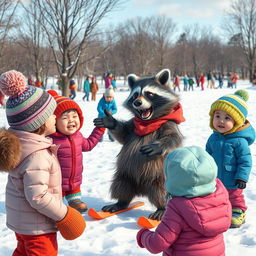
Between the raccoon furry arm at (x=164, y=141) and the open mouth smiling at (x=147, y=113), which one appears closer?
the raccoon furry arm at (x=164, y=141)

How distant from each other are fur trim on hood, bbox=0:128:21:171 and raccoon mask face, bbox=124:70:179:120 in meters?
1.65

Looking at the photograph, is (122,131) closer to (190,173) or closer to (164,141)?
(164,141)

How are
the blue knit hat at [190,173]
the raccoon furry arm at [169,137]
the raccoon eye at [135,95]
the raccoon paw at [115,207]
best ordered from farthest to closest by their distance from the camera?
the raccoon paw at [115,207], the raccoon eye at [135,95], the raccoon furry arm at [169,137], the blue knit hat at [190,173]

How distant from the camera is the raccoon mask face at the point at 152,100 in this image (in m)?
3.29

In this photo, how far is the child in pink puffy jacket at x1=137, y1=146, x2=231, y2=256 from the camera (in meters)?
1.62

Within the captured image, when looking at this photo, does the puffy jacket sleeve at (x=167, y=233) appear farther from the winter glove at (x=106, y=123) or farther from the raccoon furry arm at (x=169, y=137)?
the winter glove at (x=106, y=123)

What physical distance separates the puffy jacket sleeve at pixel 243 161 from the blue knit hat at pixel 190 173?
1373 mm

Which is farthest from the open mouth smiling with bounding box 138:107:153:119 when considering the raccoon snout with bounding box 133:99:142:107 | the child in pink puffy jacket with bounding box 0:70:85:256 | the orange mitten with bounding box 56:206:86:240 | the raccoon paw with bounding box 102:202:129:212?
the orange mitten with bounding box 56:206:86:240

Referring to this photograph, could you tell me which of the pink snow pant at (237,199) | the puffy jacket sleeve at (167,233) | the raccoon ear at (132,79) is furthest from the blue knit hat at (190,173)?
the raccoon ear at (132,79)

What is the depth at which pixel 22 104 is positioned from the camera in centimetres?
196

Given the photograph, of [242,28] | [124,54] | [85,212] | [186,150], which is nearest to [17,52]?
[124,54]

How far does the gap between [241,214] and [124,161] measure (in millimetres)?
1328

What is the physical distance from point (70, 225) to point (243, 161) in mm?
1790

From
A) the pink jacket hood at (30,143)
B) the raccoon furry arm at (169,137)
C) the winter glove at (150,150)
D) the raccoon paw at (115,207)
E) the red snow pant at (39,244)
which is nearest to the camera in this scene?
the pink jacket hood at (30,143)
